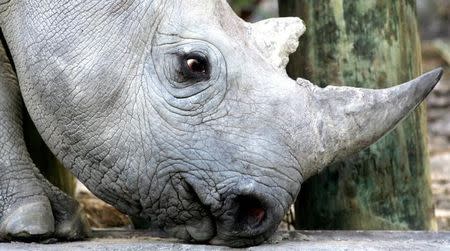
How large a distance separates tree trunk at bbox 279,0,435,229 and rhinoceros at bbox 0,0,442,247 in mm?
793

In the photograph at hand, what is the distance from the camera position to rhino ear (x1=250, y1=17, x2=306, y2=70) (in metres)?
4.31

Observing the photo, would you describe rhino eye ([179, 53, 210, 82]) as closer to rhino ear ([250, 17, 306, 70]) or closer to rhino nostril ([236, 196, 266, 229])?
rhino ear ([250, 17, 306, 70])

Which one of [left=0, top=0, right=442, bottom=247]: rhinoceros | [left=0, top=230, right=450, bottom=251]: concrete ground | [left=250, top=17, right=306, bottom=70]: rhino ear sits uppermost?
[left=250, top=17, right=306, bottom=70]: rhino ear

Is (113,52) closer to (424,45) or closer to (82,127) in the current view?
(82,127)

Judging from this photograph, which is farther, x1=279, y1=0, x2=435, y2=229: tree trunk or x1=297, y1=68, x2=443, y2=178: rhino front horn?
x1=279, y1=0, x2=435, y2=229: tree trunk

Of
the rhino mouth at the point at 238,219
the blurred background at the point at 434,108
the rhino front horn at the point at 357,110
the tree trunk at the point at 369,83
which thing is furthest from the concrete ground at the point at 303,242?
the blurred background at the point at 434,108

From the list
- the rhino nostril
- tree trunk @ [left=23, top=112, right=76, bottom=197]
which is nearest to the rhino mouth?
the rhino nostril

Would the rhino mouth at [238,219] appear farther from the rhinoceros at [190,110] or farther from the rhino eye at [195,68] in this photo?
the rhino eye at [195,68]

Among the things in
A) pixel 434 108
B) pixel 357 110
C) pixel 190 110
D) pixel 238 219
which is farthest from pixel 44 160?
pixel 434 108

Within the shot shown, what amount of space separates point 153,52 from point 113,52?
14 cm

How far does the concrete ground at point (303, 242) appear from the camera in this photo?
4.25m

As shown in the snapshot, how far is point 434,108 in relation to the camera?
452 inches

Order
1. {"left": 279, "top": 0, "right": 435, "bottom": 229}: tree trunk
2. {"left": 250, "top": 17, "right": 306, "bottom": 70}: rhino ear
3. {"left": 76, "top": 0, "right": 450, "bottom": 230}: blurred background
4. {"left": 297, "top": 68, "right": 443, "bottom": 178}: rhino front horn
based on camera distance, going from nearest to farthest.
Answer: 1. {"left": 297, "top": 68, "right": 443, "bottom": 178}: rhino front horn
2. {"left": 250, "top": 17, "right": 306, "bottom": 70}: rhino ear
3. {"left": 279, "top": 0, "right": 435, "bottom": 229}: tree trunk
4. {"left": 76, "top": 0, "right": 450, "bottom": 230}: blurred background

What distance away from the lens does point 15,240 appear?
176 inches
